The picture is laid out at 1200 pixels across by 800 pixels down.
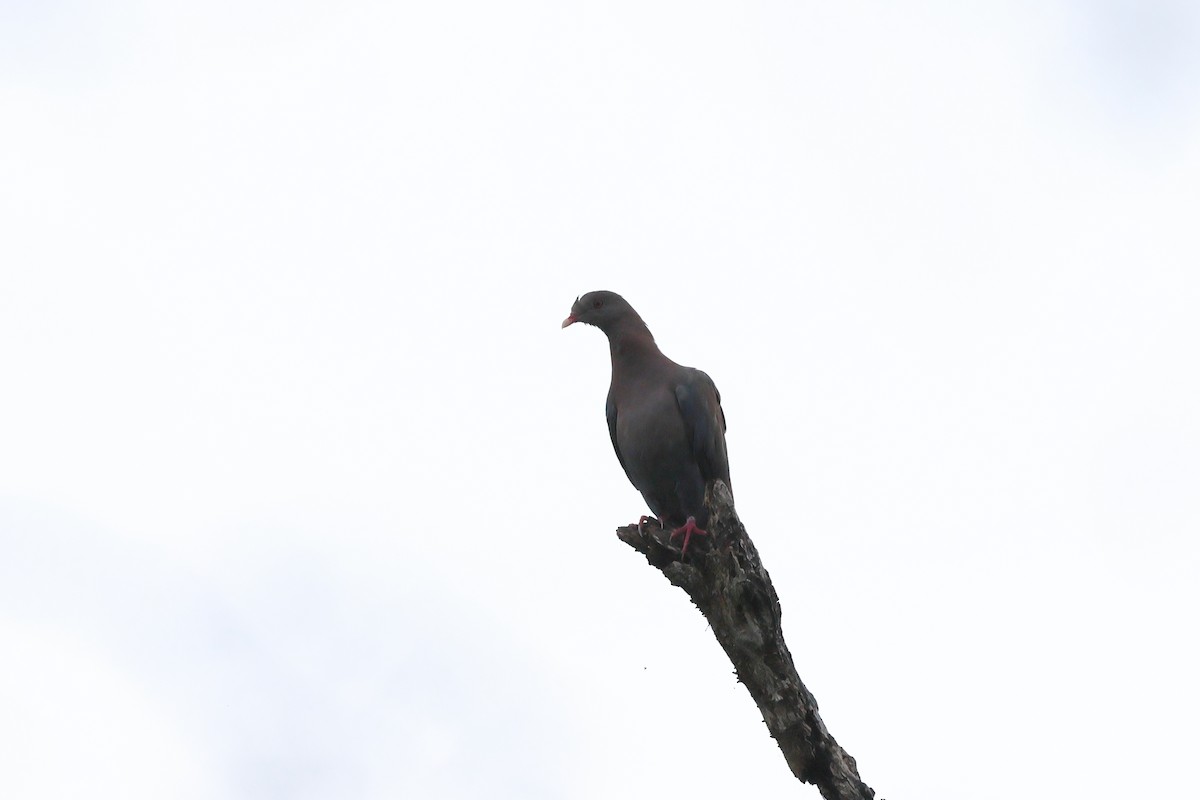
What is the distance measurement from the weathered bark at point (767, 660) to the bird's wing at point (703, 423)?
2.00 metres

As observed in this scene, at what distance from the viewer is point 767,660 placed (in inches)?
Result: 235

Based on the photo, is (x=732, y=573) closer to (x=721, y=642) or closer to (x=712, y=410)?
(x=721, y=642)

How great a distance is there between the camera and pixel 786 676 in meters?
5.97

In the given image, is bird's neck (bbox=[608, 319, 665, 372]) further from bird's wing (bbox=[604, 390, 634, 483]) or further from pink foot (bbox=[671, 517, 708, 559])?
pink foot (bbox=[671, 517, 708, 559])

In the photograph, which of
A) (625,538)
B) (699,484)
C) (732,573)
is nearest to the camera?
(732,573)

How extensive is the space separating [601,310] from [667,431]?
1501mm

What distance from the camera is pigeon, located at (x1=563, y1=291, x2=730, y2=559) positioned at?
26.6ft

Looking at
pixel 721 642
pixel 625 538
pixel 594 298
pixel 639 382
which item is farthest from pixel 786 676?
pixel 594 298

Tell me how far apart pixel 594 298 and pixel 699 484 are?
1.89 meters

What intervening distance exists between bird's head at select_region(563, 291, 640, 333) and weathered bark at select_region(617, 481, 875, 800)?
3309mm

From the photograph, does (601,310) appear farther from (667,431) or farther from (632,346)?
(667,431)

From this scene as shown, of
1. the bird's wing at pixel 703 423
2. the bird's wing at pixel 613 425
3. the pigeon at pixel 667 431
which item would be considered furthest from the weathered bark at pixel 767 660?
the bird's wing at pixel 613 425

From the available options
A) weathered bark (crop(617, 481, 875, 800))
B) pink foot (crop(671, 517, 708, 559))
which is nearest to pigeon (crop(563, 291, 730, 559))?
pink foot (crop(671, 517, 708, 559))

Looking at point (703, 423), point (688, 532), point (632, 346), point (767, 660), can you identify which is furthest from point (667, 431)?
point (767, 660)
